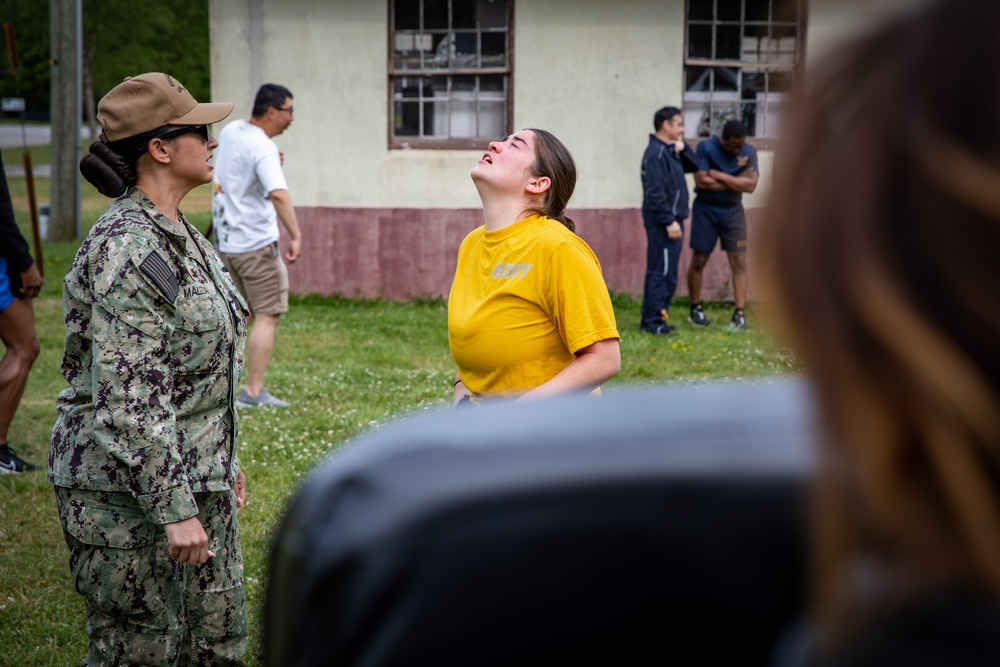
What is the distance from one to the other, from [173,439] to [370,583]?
2444 mm

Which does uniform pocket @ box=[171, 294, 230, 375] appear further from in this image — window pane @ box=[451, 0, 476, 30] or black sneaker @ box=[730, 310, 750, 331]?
window pane @ box=[451, 0, 476, 30]

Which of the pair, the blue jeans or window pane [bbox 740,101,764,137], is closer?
the blue jeans

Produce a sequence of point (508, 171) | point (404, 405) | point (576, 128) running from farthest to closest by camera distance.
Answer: point (576, 128) → point (404, 405) → point (508, 171)

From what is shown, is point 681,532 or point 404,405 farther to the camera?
point 404,405

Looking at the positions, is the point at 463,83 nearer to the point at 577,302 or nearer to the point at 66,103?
the point at 66,103

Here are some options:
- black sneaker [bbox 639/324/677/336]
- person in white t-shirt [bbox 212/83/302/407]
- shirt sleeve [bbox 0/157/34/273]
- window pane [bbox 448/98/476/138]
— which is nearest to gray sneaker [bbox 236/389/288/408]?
person in white t-shirt [bbox 212/83/302/407]

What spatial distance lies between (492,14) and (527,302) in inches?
395

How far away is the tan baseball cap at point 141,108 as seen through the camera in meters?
3.46

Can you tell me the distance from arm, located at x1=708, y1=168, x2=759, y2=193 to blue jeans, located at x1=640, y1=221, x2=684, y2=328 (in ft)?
2.51

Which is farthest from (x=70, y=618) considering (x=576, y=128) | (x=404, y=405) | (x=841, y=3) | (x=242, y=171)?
(x=576, y=128)

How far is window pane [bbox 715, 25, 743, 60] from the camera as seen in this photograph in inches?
524

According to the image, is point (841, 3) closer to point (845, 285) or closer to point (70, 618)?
point (845, 285)

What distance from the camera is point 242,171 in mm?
8359

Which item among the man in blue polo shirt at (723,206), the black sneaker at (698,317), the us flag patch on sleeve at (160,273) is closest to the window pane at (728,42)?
the man in blue polo shirt at (723,206)
